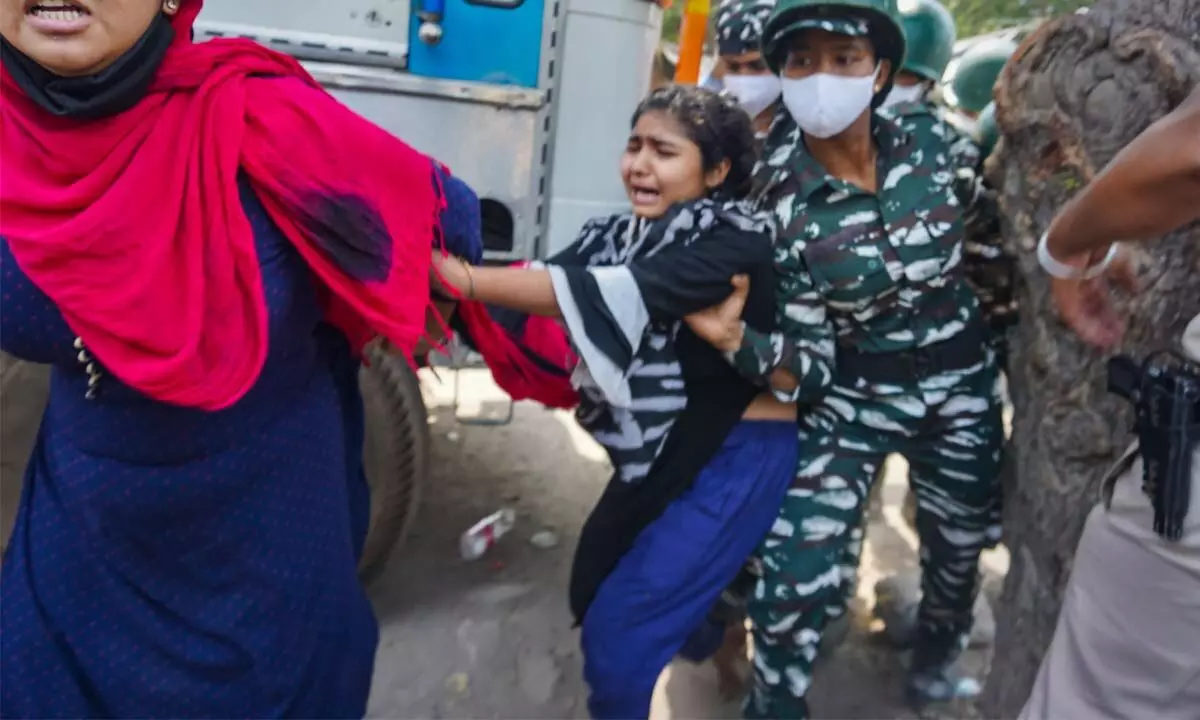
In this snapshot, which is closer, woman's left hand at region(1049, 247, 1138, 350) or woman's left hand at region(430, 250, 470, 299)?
woman's left hand at region(1049, 247, 1138, 350)

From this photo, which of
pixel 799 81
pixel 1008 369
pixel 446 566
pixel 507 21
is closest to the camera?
pixel 799 81

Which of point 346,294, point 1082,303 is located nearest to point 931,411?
point 1082,303

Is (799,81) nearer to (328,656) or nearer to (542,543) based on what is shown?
(328,656)

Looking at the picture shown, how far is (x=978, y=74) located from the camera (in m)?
2.86

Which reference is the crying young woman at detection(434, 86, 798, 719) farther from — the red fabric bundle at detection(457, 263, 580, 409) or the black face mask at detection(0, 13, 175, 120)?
the black face mask at detection(0, 13, 175, 120)

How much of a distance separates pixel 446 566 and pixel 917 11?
2.46 meters

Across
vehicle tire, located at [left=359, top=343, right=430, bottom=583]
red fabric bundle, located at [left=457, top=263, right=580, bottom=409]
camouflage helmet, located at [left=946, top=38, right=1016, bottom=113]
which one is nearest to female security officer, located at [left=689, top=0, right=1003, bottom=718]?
red fabric bundle, located at [left=457, top=263, right=580, bottom=409]

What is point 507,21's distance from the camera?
2.62m

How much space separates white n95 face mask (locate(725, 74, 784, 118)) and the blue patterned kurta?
1.66 meters

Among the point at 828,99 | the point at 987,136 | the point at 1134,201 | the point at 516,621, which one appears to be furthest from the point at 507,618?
the point at 1134,201

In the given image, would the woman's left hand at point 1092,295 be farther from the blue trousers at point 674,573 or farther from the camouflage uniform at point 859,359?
the blue trousers at point 674,573

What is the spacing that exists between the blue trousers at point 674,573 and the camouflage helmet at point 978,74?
145cm

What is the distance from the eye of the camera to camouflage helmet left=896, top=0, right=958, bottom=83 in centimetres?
270

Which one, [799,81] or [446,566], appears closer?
[799,81]
